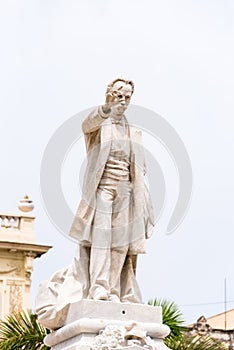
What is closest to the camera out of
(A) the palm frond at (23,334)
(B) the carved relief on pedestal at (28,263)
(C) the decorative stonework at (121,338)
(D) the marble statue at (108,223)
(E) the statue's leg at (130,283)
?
(C) the decorative stonework at (121,338)

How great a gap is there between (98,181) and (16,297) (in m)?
24.9

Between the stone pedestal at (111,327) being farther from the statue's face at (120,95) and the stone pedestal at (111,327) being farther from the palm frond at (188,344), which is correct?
the palm frond at (188,344)

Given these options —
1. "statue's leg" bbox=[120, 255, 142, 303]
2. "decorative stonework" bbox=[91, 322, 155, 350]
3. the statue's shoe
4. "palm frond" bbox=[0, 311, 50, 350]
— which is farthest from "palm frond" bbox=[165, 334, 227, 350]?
"decorative stonework" bbox=[91, 322, 155, 350]

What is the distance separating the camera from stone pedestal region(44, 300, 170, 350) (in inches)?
471

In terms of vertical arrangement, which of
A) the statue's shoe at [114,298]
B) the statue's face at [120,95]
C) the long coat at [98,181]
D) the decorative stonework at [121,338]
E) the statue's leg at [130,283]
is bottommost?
Result: the decorative stonework at [121,338]

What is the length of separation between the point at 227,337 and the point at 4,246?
26.6 feet

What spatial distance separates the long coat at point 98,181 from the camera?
12.7 meters

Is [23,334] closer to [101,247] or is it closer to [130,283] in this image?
[130,283]

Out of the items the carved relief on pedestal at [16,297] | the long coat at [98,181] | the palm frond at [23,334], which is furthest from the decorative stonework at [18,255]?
the long coat at [98,181]

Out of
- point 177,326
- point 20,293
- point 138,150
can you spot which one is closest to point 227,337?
point 20,293

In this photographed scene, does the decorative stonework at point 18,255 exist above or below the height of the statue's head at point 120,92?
above

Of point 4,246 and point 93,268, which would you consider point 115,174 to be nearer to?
point 93,268

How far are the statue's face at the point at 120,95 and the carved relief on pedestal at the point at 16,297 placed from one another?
79.8 feet

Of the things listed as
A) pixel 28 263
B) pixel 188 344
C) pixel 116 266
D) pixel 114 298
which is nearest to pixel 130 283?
pixel 116 266
